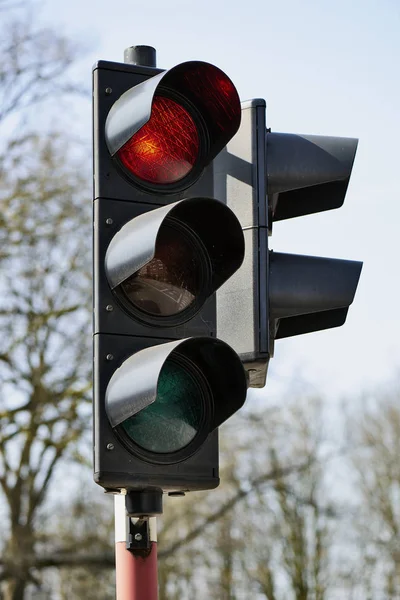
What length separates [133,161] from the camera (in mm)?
3725

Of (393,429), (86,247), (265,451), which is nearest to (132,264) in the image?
(86,247)

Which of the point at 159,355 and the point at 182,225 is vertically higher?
the point at 182,225

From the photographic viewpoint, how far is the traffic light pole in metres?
3.52

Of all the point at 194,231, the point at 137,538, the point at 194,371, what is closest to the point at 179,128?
the point at 194,231

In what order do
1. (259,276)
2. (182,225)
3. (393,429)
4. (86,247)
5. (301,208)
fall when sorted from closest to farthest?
(182,225) → (259,276) → (301,208) → (86,247) → (393,429)

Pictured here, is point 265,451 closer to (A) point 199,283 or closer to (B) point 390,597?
(B) point 390,597

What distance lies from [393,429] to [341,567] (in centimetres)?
506

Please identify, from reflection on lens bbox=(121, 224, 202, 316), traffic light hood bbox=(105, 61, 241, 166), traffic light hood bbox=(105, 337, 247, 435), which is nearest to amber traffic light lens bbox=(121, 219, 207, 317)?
reflection on lens bbox=(121, 224, 202, 316)

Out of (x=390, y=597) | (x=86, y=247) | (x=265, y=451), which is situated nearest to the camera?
(x=86, y=247)

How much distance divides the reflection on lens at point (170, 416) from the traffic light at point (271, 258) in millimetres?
347

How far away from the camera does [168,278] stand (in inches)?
142

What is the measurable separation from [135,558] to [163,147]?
128 cm

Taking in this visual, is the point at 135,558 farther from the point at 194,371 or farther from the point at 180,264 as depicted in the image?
the point at 180,264

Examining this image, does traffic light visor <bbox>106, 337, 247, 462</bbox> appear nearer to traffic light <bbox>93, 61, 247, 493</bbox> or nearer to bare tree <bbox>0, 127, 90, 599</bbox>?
traffic light <bbox>93, 61, 247, 493</bbox>
